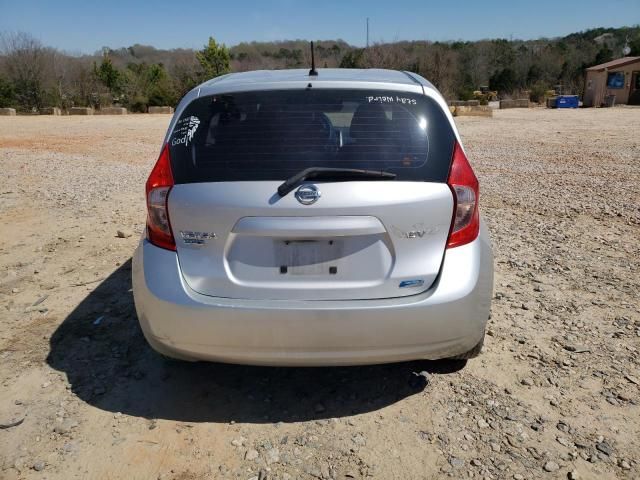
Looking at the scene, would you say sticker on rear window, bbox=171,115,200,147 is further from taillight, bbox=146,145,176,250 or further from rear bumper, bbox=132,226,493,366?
rear bumper, bbox=132,226,493,366

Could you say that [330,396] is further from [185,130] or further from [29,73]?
[29,73]

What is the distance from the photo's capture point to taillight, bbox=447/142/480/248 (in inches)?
96.4

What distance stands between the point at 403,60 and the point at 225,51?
16.5m

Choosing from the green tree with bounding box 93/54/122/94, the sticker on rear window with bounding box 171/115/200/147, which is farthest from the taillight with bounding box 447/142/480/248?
the green tree with bounding box 93/54/122/94

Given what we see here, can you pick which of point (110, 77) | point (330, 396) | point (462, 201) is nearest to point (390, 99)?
point (462, 201)

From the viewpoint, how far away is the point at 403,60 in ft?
153

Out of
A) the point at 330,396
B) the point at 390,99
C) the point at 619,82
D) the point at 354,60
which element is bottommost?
the point at 330,396

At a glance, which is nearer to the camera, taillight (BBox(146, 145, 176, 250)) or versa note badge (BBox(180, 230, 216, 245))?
versa note badge (BBox(180, 230, 216, 245))

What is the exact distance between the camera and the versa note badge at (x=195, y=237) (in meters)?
2.40

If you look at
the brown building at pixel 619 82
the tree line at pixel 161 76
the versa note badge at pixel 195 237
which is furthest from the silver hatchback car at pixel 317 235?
the brown building at pixel 619 82

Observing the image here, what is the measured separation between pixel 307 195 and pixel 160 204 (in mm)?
757

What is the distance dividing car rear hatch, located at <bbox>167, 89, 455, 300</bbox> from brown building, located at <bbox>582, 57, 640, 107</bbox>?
42.8 m

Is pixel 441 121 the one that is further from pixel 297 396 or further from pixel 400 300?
pixel 297 396

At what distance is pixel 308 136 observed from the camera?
2500 mm
